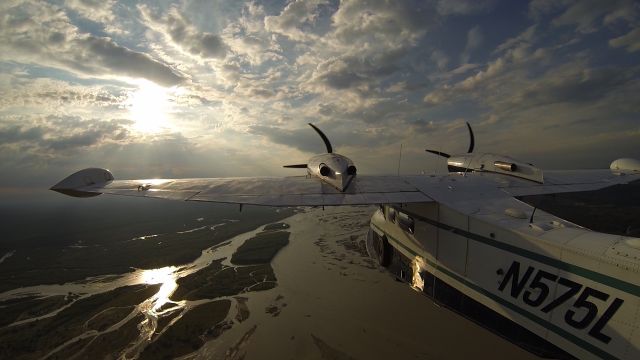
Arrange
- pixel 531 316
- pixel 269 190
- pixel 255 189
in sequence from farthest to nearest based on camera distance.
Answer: pixel 255 189 → pixel 269 190 → pixel 531 316

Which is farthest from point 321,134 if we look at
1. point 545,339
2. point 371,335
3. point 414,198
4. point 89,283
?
point 89,283

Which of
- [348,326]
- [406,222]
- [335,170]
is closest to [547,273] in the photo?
[406,222]

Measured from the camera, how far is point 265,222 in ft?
326

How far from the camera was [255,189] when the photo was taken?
904 cm

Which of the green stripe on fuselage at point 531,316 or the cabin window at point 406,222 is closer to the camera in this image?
the green stripe on fuselage at point 531,316

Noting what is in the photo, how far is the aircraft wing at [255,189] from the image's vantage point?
309 inches

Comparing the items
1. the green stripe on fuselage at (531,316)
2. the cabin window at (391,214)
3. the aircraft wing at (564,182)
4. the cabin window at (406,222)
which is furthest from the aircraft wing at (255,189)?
the aircraft wing at (564,182)

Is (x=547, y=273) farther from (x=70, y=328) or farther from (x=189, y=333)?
(x=70, y=328)

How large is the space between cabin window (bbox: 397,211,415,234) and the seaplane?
0.07m

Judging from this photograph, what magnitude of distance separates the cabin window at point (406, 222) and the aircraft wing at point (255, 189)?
1143 millimetres

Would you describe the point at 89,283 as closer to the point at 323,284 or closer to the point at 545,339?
the point at 323,284

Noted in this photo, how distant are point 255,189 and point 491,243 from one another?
6.93m

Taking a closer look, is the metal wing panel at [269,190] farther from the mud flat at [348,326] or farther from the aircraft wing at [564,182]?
the mud flat at [348,326]

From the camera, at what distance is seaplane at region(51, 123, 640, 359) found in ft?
14.1
